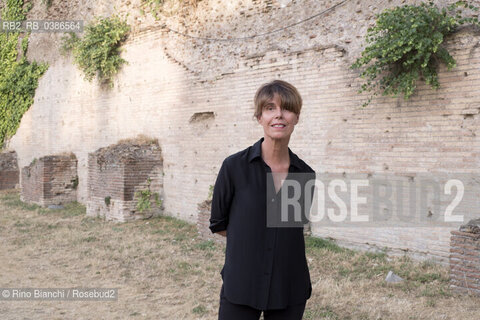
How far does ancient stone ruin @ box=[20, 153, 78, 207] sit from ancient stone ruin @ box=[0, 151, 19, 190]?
326 centimetres

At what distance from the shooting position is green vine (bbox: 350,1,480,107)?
5453 millimetres

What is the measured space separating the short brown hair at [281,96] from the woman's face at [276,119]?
17 millimetres

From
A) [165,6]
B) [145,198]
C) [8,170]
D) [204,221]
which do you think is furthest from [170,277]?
[8,170]

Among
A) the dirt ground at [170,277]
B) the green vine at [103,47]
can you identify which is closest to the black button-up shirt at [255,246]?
the dirt ground at [170,277]

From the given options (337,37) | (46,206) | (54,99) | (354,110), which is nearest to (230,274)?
(354,110)

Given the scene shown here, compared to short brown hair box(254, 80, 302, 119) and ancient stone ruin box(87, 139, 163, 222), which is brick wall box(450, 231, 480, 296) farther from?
ancient stone ruin box(87, 139, 163, 222)

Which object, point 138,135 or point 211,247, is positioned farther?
point 138,135

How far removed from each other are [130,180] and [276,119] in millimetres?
8165

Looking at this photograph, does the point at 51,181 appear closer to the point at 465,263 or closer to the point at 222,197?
the point at 465,263

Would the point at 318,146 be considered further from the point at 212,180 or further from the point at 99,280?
the point at 99,280

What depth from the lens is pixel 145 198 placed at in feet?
32.9

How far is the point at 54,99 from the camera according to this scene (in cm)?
1436

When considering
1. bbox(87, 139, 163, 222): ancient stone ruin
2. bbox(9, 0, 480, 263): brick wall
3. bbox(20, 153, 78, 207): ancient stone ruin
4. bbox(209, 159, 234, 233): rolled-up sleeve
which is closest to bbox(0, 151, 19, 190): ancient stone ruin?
bbox(20, 153, 78, 207): ancient stone ruin

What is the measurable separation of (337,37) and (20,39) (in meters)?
13.8
